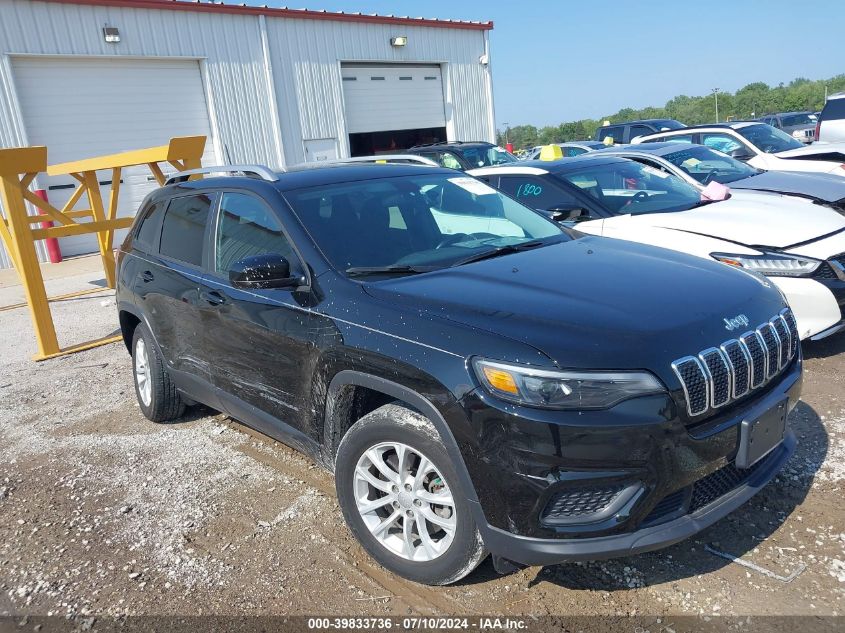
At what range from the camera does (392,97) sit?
20.6 metres

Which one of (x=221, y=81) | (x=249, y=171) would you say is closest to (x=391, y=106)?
(x=221, y=81)

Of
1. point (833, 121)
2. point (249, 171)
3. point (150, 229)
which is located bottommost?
point (833, 121)

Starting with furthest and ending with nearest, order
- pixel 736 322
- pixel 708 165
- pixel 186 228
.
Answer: pixel 708 165 → pixel 186 228 → pixel 736 322

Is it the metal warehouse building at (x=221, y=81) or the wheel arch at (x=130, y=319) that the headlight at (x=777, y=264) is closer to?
the wheel arch at (x=130, y=319)

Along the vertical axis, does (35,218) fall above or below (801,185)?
above

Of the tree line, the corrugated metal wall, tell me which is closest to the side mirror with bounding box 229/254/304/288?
the corrugated metal wall

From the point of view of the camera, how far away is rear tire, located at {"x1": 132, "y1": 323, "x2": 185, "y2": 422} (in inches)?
187

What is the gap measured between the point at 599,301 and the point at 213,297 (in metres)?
2.16

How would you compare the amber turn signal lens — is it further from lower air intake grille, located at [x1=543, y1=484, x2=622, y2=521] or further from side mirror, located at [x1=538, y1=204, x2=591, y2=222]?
side mirror, located at [x1=538, y1=204, x2=591, y2=222]

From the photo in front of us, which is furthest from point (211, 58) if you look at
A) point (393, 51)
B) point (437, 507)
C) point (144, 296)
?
point (437, 507)

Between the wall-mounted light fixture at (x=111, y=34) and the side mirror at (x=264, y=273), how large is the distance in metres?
14.1

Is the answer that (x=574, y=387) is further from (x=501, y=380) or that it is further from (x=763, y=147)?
(x=763, y=147)

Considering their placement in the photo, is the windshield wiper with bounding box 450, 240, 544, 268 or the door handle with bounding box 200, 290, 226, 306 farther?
the door handle with bounding box 200, 290, 226, 306

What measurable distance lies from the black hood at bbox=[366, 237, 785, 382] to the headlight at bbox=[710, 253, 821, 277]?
5.26 feet
